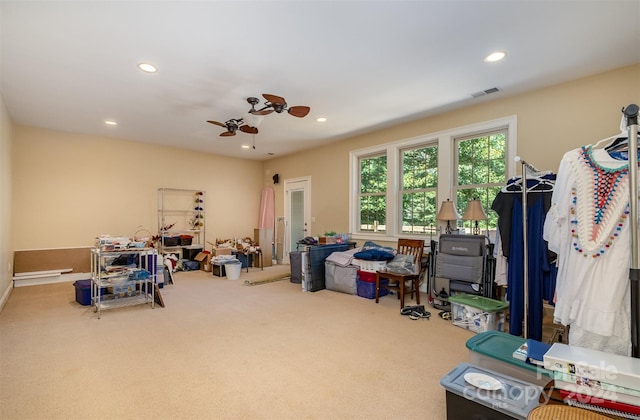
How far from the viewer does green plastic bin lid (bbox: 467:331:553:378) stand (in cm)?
187

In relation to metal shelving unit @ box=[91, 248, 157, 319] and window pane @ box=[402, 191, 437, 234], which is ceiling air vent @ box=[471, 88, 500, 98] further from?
metal shelving unit @ box=[91, 248, 157, 319]

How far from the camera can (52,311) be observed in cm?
384

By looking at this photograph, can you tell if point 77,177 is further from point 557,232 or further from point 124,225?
point 557,232

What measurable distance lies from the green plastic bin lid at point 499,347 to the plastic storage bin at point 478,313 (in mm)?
967

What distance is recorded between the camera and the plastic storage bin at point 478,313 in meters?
3.12

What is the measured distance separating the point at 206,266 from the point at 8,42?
4.87 m

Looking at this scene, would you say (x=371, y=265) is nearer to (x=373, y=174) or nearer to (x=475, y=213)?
(x=475, y=213)

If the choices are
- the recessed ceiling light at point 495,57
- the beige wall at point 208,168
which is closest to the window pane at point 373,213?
the beige wall at point 208,168

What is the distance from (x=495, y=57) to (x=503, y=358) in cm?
279

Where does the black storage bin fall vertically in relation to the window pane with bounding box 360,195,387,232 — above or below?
below

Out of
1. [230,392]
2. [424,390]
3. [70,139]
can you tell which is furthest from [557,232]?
[70,139]

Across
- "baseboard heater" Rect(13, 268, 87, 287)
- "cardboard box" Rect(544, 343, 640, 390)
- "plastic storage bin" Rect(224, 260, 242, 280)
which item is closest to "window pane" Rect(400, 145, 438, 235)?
"plastic storage bin" Rect(224, 260, 242, 280)

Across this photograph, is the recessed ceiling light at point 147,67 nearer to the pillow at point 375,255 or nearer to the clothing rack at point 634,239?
the pillow at point 375,255

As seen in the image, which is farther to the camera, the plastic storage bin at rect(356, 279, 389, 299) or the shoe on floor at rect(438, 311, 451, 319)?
the plastic storage bin at rect(356, 279, 389, 299)
